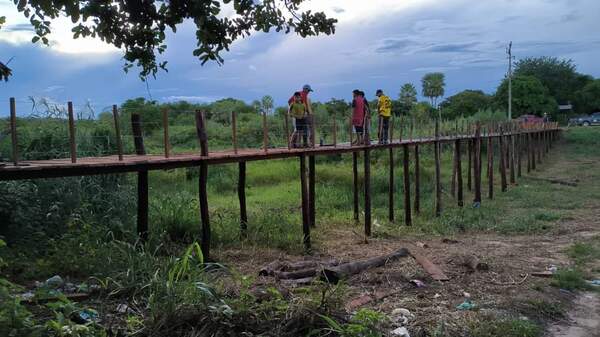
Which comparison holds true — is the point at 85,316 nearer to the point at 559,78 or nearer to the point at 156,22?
the point at 156,22

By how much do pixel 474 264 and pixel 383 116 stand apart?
623 cm

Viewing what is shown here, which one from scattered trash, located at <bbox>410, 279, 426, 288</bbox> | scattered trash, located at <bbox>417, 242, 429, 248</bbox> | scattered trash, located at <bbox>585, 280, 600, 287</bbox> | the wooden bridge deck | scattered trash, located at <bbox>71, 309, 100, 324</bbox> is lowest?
scattered trash, located at <bbox>585, 280, 600, 287</bbox>

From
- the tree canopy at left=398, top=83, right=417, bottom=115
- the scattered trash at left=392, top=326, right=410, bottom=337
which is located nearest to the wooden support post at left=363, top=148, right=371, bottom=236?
the scattered trash at left=392, top=326, right=410, bottom=337

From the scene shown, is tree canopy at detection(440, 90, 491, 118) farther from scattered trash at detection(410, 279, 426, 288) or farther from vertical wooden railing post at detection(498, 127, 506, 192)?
scattered trash at detection(410, 279, 426, 288)

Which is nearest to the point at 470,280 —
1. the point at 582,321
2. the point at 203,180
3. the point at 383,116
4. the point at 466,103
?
the point at 582,321

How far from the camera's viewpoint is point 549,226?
13.5 meters

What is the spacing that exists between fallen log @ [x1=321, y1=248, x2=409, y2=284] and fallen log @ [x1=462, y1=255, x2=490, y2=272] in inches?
37.1

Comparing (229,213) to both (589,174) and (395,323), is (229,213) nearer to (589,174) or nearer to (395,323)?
(395,323)

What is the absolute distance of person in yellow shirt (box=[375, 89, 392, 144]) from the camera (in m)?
14.4

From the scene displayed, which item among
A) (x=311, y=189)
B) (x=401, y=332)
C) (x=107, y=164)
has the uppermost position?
(x=107, y=164)

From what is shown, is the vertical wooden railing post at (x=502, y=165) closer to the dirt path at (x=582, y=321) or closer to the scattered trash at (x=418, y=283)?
the dirt path at (x=582, y=321)

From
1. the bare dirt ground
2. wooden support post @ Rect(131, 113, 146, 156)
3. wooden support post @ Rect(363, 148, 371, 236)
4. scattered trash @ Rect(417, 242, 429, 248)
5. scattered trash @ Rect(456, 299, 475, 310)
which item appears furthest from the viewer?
wooden support post @ Rect(363, 148, 371, 236)

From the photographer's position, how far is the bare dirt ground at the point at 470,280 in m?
6.75

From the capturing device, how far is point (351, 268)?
26.5 feet
